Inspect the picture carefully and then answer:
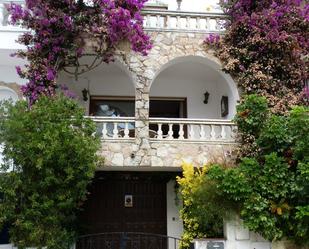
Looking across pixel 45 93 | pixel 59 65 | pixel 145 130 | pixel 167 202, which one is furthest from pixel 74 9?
pixel 167 202

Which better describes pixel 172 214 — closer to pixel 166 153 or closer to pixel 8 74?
pixel 166 153

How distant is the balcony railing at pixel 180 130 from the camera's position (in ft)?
34.1

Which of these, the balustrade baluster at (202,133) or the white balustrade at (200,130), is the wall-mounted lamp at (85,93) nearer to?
the white balustrade at (200,130)

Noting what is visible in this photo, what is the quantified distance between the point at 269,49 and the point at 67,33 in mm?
5246

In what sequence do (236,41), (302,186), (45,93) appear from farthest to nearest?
(236,41) → (45,93) → (302,186)

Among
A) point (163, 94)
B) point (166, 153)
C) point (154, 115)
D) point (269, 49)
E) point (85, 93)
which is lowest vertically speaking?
point (166, 153)

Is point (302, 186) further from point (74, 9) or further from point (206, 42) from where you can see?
point (74, 9)

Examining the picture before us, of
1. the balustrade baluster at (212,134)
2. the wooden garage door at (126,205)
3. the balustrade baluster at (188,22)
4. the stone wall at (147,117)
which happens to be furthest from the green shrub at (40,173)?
the balustrade baluster at (188,22)

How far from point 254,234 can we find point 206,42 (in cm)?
536

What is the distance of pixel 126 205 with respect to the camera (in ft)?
40.4

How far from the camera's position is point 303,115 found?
834 cm

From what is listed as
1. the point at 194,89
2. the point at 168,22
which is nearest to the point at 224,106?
the point at 194,89

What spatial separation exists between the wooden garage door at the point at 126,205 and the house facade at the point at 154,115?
0.09 feet

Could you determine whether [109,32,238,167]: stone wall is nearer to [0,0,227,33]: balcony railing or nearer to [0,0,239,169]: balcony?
[0,0,239,169]: balcony
